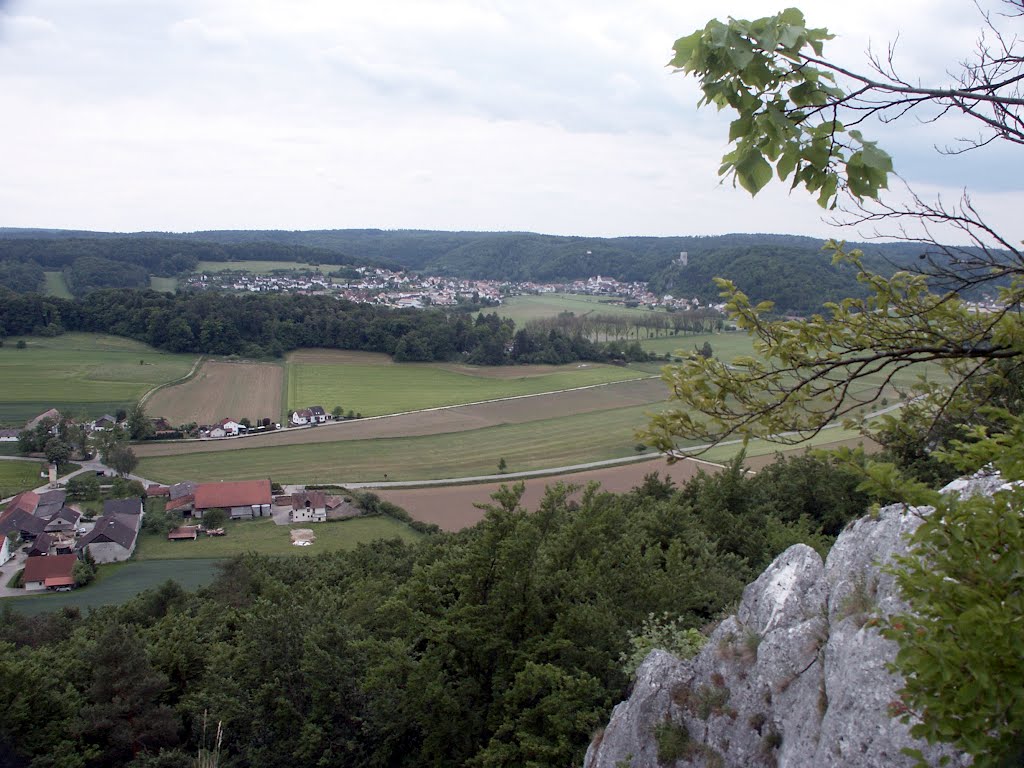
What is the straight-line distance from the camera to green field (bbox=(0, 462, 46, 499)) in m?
36.9

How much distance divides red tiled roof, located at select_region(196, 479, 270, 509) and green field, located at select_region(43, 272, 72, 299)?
78688 mm

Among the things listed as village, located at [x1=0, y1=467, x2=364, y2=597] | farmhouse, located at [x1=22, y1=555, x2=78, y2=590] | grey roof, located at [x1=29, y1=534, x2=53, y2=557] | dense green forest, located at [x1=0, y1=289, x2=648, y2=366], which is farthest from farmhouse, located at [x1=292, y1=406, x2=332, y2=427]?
dense green forest, located at [x1=0, y1=289, x2=648, y2=366]

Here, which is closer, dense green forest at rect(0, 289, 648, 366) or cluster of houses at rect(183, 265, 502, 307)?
dense green forest at rect(0, 289, 648, 366)

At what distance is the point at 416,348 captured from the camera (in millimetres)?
77188

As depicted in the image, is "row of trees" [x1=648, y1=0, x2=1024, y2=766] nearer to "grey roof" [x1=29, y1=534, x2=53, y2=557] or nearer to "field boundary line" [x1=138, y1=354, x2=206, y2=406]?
"grey roof" [x1=29, y1=534, x2=53, y2=557]

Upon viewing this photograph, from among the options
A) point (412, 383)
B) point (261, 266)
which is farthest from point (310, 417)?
point (261, 266)

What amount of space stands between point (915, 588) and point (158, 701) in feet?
50.1

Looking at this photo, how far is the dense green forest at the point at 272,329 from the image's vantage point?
7506cm

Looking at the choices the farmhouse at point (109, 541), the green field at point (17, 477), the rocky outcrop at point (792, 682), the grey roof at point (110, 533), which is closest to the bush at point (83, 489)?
the green field at point (17, 477)

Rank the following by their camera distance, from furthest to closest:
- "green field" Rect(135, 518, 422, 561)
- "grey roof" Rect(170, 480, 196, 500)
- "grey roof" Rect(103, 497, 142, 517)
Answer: "grey roof" Rect(170, 480, 196, 500), "grey roof" Rect(103, 497, 142, 517), "green field" Rect(135, 518, 422, 561)

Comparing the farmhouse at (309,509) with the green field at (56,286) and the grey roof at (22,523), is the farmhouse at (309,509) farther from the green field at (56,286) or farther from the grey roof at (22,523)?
the green field at (56,286)

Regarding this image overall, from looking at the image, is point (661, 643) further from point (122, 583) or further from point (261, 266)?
point (261, 266)

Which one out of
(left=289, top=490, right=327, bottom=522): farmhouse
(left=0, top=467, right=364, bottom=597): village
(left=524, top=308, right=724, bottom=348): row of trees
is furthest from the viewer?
(left=524, top=308, right=724, bottom=348): row of trees

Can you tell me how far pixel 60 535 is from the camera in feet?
101
